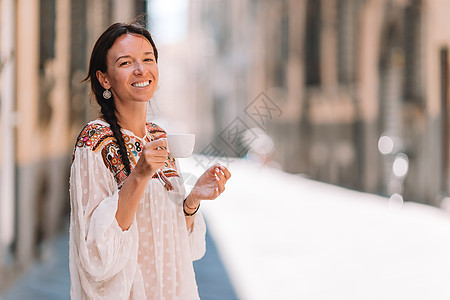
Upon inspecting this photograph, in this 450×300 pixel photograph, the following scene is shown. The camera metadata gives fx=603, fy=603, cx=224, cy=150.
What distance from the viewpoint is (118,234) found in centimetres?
150

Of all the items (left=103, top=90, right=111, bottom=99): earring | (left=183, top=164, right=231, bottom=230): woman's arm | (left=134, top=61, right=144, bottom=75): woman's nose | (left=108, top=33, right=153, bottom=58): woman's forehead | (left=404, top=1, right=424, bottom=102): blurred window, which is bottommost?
(left=183, top=164, right=231, bottom=230): woman's arm

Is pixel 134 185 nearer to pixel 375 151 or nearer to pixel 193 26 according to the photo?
pixel 375 151

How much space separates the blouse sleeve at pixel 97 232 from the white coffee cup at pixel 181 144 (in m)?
0.18

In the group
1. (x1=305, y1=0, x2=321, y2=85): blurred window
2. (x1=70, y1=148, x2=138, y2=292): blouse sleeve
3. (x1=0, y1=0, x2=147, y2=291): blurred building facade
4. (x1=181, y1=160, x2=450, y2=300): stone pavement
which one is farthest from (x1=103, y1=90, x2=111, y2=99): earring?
(x1=305, y1=0, x2=321, y2=85): blurred window

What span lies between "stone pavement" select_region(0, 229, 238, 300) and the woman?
12.4ft

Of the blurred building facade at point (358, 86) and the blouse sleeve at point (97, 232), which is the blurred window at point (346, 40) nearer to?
the blurred building facade at point (358, 86)

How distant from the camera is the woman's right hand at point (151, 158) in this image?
4.67 feet

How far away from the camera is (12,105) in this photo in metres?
6.11

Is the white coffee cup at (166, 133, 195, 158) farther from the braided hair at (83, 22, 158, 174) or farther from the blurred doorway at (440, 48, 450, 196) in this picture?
the blurred doorway at (440, 48, 450, 196)

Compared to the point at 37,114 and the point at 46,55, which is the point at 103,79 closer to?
the point at 37,114

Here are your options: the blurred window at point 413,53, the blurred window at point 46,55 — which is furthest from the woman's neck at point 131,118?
the blurred window at point 413,53

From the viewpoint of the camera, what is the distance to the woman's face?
1.56 m

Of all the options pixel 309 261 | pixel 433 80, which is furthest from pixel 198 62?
pixel 309 261

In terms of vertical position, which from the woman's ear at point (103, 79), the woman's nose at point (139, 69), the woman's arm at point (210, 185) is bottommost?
the woman's arm at point (210, 185)
